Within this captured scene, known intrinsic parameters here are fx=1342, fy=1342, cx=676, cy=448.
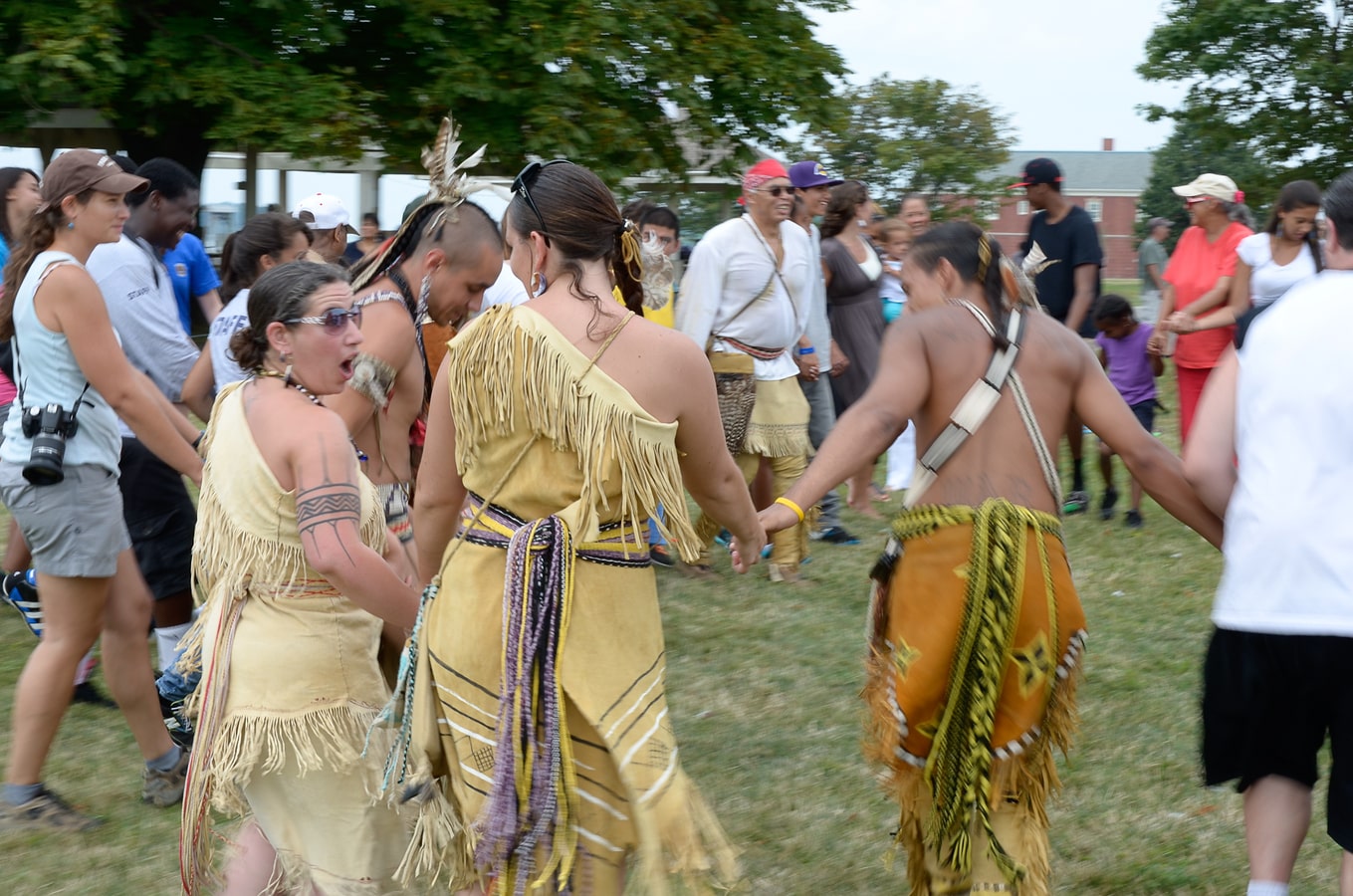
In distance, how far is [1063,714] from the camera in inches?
129

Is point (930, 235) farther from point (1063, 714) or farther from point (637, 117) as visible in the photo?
point (637, 117)

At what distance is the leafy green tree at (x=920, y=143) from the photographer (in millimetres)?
38125

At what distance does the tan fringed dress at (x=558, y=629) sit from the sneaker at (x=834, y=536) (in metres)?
5.45

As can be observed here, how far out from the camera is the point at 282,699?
2971 mm

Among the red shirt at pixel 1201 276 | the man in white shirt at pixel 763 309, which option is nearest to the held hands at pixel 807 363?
the man in white shirt at pixel 763 309

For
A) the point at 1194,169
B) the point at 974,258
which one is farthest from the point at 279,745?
the point at 1194,169

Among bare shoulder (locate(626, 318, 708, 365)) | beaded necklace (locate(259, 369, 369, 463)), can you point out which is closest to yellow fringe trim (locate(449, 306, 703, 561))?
bare shoulder (locate(626, 318, 708, 365))

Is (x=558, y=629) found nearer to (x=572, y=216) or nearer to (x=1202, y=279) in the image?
(x=572, y=216)

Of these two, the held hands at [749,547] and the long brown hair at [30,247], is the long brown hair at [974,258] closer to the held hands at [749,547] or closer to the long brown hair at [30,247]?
the held hands at [749,547]

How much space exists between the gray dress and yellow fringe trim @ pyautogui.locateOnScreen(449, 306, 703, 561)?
5.72 m

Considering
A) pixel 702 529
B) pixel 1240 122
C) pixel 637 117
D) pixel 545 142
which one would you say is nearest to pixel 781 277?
pixel 702 529

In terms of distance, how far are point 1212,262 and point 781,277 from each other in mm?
2972

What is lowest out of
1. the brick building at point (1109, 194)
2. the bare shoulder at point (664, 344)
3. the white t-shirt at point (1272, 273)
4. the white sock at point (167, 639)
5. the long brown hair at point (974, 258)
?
the brick building at point (1109, 194)

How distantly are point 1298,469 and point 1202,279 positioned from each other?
5.93 m
